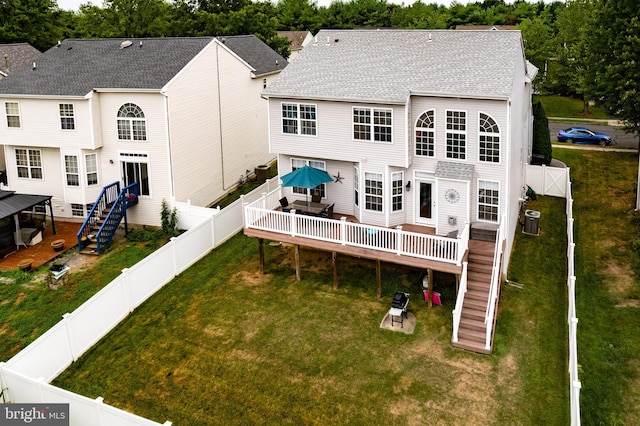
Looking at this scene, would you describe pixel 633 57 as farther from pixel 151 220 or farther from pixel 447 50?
pixel 151 220

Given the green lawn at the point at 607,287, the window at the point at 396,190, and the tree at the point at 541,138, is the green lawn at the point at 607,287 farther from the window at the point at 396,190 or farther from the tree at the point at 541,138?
the window at the point at 396,190

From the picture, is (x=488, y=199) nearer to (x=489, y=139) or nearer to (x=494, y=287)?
(x=489, y=139)

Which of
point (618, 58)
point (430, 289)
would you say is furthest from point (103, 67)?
point (618, 58)

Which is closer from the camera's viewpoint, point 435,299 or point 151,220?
point 435,299

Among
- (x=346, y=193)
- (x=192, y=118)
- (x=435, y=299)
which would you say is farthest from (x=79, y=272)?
(x=435, y=299)

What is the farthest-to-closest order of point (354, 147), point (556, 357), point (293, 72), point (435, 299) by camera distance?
point (293, 72), point (354, 147), point (435, 299), point (556, 357)

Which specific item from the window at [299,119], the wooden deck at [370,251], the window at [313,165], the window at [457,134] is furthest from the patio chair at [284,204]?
the window at [457,134]

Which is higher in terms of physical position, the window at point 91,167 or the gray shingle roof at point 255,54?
the gray shingle roof at point 255,54
